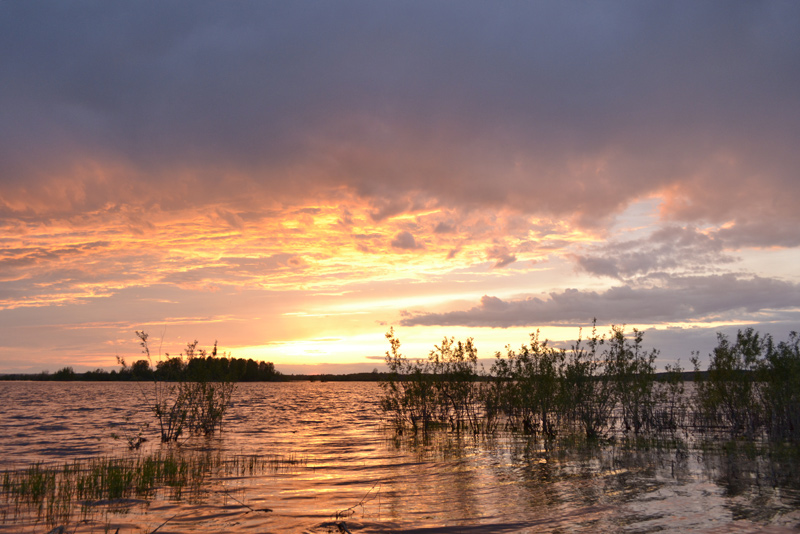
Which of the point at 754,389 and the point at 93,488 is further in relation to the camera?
the point at 754,389

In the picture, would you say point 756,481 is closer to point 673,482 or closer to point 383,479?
point 673,482

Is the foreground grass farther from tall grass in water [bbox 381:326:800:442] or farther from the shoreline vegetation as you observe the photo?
tall grass in water [bbox 381:326:800:442]

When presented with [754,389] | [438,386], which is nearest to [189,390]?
[438,386]

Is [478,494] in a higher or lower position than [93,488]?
lower

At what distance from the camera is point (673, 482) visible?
48.9ft

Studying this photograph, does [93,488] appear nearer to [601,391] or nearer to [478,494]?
[478,494]

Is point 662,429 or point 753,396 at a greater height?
point 753,396

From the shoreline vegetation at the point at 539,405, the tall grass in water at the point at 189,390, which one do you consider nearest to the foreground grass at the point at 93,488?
the shoreline vegetation at the point at 539,405

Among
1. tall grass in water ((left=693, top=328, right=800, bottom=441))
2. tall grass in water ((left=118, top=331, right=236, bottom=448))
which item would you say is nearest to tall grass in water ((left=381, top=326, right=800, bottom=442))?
tall grass in water ((left=693, top=328, right=800, bottom=441))

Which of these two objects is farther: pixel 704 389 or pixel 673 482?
pixel 704 389

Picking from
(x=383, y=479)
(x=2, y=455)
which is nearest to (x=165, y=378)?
(x=2, y=455)

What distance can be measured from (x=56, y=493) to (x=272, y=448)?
465 inches

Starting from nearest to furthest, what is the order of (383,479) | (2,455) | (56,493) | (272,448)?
(56,493) → (383,479) → (2,455) → (272,448)

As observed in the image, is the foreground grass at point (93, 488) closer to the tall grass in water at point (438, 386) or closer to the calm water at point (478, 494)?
the calm water at point (478, 494)
